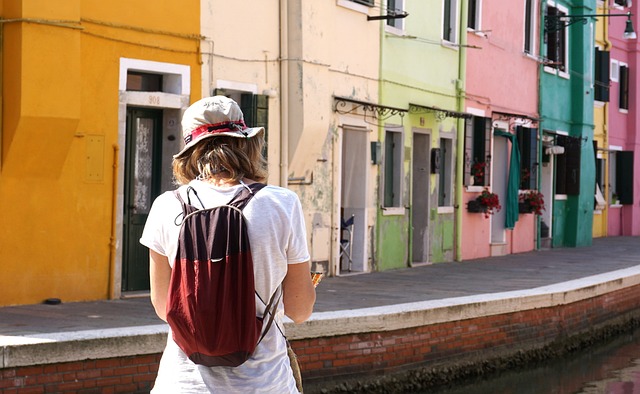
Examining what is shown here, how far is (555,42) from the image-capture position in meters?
27.5

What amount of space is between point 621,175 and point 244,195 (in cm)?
3141

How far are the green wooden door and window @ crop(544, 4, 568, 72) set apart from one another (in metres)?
14.0

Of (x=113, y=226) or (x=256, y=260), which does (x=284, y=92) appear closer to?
(x=113, y=226)

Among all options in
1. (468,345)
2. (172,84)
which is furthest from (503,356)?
(172,84)

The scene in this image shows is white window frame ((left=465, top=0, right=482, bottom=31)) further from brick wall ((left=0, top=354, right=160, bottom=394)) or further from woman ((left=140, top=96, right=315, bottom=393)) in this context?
woman ((left=140, top=96, right=315, bottom=393))

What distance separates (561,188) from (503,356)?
1600 centimetres

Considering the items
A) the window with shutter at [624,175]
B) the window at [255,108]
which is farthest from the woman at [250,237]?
the window with shutter at [624,175]

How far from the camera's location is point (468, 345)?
40.1ft

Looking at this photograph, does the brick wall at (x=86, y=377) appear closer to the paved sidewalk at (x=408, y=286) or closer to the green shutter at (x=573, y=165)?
the paved sidewalk at (x=408, y=286)

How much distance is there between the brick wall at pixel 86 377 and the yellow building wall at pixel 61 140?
3.85 m

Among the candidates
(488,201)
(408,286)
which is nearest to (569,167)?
(488,201)

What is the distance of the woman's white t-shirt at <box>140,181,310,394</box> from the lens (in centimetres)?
Result: 358

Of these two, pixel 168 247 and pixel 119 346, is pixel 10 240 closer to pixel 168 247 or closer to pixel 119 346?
pixel 119 346

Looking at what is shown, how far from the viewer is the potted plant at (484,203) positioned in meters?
22.4
